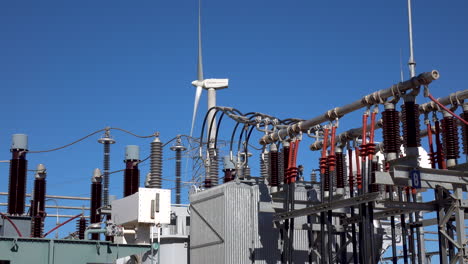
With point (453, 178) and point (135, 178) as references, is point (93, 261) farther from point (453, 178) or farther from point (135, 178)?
point (453, 178)

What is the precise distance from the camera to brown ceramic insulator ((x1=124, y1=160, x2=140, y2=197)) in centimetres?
3175

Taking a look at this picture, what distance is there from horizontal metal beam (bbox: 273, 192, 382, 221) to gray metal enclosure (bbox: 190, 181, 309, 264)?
1.21 m

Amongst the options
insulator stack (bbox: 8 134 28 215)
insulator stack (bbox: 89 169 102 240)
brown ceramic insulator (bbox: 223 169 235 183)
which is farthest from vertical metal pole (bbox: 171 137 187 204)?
insulator stack (bbox: 8 134 28 215)

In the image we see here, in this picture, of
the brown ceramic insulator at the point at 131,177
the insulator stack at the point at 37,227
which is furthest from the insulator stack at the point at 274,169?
the insulator stack at the point at 37,227

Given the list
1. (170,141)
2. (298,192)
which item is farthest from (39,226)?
(298,192)

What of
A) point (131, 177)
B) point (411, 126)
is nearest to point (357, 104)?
point (411, 126)

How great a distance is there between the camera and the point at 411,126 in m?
19.7

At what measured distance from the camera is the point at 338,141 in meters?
25.5

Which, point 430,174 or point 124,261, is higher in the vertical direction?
point 430,174

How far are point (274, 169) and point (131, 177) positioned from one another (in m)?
8.78

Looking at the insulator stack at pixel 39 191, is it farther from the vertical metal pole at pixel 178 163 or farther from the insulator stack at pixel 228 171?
the insulator stack at pixel 228 171

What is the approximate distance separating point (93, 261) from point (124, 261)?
20.6ft

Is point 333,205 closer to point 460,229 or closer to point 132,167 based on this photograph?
point 460,229

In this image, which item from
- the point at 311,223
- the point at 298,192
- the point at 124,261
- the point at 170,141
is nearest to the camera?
the point at 311,223
